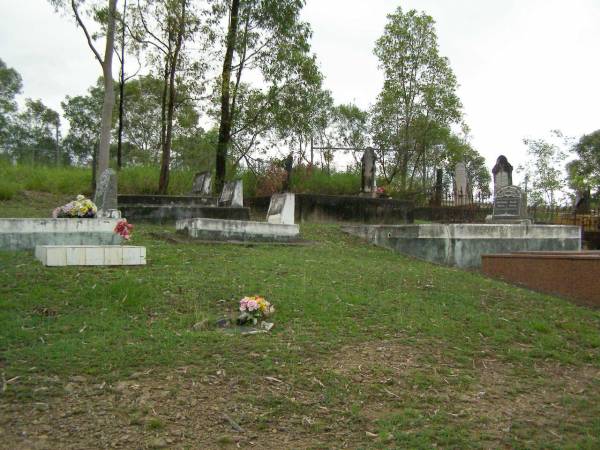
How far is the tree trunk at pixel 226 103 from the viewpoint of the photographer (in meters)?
18.1

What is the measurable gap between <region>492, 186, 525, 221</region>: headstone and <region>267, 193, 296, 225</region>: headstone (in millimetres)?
6239

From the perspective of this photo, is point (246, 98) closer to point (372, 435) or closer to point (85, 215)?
point (85, 215)

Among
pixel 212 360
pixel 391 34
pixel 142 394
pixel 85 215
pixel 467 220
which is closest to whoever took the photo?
pixel 142 394

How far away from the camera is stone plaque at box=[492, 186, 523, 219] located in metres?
15.5

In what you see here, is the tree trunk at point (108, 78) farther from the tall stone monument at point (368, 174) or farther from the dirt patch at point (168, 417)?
the dirt patch at point (168, 417)

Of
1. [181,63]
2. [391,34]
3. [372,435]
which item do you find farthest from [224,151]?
[372,435]

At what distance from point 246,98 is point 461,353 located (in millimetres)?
14850

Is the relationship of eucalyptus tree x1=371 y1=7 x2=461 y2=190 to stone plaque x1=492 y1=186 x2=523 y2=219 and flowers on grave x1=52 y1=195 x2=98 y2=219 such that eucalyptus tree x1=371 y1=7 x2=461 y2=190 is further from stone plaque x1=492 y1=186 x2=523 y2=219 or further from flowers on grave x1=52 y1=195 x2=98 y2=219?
flowers on grave x1=52 y1=195 x2=98 y2=219

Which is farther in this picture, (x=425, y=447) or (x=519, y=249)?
(x=519, y=249)

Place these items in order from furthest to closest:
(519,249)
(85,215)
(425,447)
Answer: (519,249) < (85,215) < (425,447)

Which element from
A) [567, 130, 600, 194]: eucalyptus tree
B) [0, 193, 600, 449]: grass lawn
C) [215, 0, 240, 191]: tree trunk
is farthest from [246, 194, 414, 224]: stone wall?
[567, 130, 600, 194]: eucalyptus tree

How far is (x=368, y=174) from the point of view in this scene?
18.7 m

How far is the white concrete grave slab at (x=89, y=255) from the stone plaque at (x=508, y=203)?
1064 centimetres

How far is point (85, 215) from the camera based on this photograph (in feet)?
32.0
